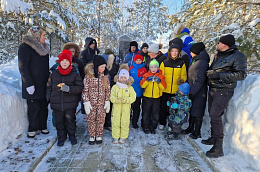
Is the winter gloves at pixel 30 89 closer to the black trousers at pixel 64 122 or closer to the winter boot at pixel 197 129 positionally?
the black trousers at pixel 64 122

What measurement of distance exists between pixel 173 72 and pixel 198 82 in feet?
2.53

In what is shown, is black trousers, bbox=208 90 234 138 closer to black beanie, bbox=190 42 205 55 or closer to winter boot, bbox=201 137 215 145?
winter boot, bbox=201 137 215 145

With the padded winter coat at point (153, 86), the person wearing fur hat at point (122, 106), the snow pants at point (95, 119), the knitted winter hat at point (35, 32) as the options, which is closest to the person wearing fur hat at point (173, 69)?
the padded winter coat at point (153, 86)

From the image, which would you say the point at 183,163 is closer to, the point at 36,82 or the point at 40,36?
the point at 36,82

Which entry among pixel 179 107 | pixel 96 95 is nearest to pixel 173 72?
pixel 179 107

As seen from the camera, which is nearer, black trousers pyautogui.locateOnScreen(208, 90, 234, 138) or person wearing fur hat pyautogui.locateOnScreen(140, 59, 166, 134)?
black trousers pyautogui.locateOnScreen(208, 90, 234, 138)

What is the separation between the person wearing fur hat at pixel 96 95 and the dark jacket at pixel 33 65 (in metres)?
0.99

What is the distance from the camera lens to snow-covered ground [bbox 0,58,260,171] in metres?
2.77

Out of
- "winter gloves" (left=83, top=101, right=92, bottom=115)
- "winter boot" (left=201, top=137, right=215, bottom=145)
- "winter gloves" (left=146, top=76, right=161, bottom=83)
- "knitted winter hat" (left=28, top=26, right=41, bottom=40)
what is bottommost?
"winter boot" (left=201, top=137, right=215, bottom=145)

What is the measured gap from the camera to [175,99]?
4125mm

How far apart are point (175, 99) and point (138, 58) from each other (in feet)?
4.84

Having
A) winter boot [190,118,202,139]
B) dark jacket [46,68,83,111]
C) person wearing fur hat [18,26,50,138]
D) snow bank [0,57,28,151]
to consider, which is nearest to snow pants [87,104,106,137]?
dark jacket [46,68,83,111]

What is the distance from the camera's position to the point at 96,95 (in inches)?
148

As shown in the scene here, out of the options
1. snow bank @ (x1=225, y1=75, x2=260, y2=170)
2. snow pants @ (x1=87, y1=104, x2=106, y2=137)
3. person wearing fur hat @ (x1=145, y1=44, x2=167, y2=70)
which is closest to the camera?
snow bank @ (x1=225, y1=75, x2=260, y2=170)
